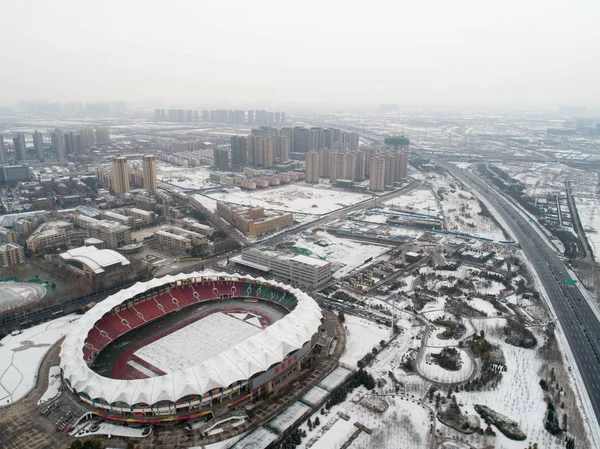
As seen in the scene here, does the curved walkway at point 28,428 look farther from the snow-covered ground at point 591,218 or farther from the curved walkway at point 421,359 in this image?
the snow-covered ground at point 591,218

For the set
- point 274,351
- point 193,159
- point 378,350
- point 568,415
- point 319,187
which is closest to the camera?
point 568,415

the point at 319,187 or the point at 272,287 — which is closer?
the point at 272,287

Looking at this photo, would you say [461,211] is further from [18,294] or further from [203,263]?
[18,294]

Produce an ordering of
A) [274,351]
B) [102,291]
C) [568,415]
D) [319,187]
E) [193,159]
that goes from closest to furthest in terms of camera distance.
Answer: [568,415]
[274,351]
[102,291]
[319,187]
[193,159]

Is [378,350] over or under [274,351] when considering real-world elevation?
under

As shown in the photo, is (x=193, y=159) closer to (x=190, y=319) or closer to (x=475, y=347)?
(x=190, y=319)

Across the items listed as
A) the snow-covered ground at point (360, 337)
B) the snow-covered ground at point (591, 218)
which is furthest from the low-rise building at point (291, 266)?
the snow-covered ground at point (591, 218)

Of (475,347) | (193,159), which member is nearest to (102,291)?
(475,347)

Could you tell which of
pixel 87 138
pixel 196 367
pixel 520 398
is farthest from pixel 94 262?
pixel 87 138
